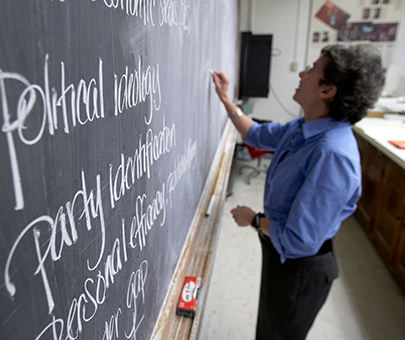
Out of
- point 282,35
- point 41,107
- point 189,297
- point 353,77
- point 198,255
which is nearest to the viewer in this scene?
point 41,107

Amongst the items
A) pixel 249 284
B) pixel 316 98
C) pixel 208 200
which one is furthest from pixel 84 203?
pixel 249 284

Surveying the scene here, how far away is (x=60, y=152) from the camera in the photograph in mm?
328

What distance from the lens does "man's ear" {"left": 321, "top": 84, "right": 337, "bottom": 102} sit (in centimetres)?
102

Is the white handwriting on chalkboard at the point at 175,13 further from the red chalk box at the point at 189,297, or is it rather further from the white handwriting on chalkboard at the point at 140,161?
the red chalk box at the point at 189,297

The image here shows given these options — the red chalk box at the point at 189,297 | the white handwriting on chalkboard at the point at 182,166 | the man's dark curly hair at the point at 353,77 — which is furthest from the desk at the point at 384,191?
the red chalk box at the point at 189,297

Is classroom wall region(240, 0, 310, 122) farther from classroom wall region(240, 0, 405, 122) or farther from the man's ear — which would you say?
the man's ear

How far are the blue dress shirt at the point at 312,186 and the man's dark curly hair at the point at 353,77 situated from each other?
0.06 meters

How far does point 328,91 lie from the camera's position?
103 centimetres

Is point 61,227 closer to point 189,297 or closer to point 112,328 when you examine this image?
point 112,328

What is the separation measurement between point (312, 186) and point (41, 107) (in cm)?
82

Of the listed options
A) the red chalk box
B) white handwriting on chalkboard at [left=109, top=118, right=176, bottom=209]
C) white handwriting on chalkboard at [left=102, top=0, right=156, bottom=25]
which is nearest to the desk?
the red chalk box

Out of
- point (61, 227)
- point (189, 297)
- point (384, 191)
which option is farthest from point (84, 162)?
point (384, 191)

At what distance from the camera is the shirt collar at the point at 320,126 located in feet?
3.35

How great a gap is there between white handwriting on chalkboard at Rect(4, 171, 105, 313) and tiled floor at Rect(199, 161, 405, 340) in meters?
1.61
